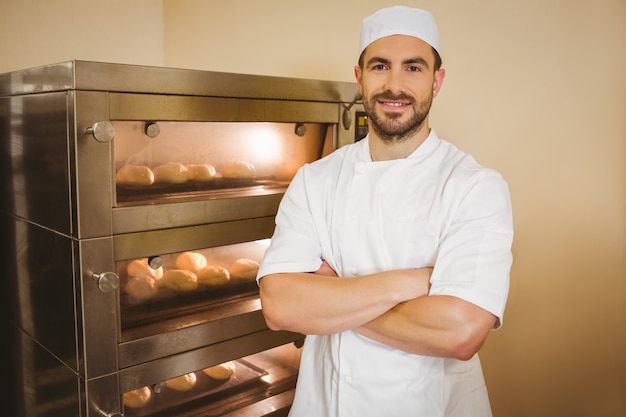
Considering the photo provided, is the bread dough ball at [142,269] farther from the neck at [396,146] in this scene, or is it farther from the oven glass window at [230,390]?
the neck at [396,146]

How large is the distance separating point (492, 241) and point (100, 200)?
0.92m

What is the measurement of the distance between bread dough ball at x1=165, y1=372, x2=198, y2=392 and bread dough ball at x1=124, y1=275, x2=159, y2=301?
0.88 ft

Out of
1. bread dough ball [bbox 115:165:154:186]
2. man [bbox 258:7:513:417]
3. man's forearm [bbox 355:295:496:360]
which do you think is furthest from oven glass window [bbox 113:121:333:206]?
man's forearm [bbox 355:295:496:360]

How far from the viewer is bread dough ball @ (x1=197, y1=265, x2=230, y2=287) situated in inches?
66.9

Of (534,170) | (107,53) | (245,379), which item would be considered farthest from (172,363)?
(107,53)

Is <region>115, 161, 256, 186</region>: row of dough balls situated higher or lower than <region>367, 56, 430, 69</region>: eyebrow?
lower

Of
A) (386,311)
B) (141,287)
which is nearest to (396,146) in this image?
(386,311)

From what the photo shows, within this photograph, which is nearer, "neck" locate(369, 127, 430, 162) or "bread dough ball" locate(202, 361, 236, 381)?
"neck" locate(369, 127, 430, 162)

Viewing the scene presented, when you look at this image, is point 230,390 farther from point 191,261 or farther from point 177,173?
point 177,173

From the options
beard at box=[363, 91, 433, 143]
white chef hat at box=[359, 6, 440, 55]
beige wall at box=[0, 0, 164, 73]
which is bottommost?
beard at box=[363, 91, 433, 143]

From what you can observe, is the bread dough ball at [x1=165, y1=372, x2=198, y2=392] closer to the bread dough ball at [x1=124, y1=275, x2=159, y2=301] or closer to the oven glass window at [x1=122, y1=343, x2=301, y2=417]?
the oven glass window at [x1=122, y1=343, x2=301, y2=417]

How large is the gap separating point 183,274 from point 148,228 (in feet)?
0.72

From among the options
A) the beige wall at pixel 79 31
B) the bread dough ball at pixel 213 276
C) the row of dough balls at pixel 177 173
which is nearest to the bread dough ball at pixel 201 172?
the row of dough balls at pixel 177 173

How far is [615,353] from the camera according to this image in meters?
1.63
